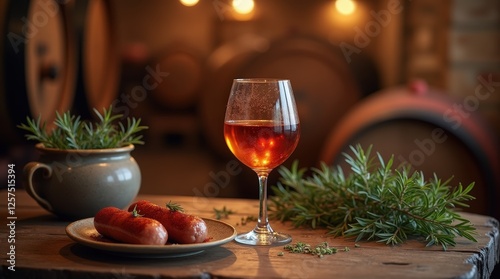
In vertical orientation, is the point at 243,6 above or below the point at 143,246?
above

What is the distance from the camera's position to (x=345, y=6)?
538cm

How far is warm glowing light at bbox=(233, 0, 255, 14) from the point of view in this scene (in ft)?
17.6

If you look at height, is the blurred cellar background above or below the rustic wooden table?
above

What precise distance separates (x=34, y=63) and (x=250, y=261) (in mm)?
1671

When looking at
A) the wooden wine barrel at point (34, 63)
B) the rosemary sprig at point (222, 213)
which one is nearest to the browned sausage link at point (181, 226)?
the rosemary sprig at point (222, 213)

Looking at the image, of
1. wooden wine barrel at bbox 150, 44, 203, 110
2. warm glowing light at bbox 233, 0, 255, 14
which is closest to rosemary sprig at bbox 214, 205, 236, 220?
wooden wine barrel at bbox 150, 44, 203, 110

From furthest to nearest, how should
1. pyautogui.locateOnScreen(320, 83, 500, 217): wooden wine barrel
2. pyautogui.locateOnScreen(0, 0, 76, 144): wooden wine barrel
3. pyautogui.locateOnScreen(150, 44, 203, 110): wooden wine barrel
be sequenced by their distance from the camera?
pyautogui.locateOnScreen(150, 44, 203, 110): wooden wine barrel
pyautogui.locateOnScreen(0, 0, 76, 144): wooden wine barrel
pyautogui.locateOnScreen(320, 83, 500, 217): wooden wine barrel

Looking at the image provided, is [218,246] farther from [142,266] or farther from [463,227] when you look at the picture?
[463,227]

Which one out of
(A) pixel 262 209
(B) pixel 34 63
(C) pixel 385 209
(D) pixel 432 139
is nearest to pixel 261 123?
(A) pixel 262 209

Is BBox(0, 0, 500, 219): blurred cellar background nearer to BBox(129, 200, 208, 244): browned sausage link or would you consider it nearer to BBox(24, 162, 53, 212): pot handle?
BBox(24, 162, 53, 212): pot handle

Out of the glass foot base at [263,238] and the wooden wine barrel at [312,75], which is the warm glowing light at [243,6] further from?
the glass foot base at [263,238]

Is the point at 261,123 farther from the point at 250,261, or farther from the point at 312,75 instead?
the point at 312,75

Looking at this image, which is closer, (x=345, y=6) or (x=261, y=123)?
(x=261, y=123)

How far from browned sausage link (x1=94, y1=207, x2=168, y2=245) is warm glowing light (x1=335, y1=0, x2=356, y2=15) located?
4392 millimetres
